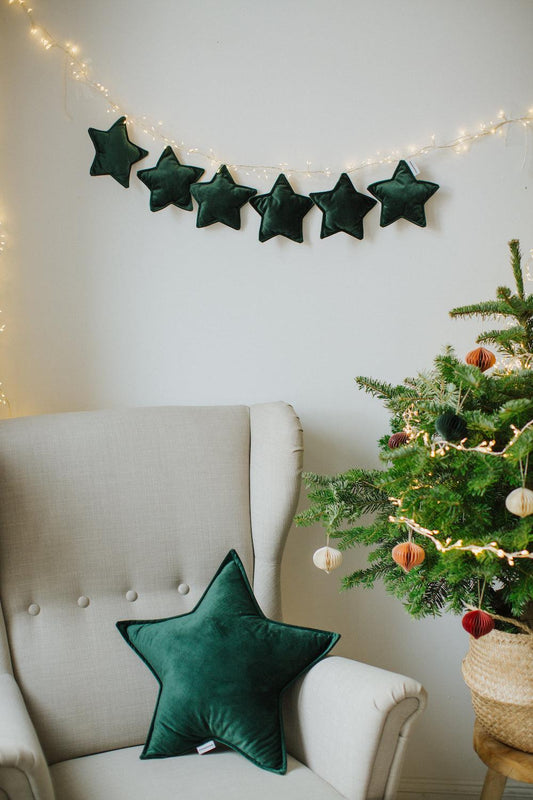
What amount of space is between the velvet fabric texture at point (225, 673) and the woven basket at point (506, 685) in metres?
0.28

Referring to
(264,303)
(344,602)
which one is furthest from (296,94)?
(344,602)

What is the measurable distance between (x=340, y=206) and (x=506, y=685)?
46.1 inches

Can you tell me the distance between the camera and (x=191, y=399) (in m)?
1.79

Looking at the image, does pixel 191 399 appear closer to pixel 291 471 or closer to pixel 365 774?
pixel 291 471

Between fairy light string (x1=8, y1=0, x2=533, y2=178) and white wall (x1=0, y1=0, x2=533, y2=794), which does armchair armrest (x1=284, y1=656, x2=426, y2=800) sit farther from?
fairy light string (x1=8, y1=0, x2=533, y2=178)

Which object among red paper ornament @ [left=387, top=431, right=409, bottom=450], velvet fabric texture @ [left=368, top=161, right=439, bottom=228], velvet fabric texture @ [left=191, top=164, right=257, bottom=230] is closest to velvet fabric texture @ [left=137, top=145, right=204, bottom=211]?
velvet fabric texture @ [left=191, top=164, right=257, bottom=230]

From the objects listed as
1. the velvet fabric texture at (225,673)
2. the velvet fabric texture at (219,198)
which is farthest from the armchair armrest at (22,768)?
the velvet fabric texture at (219,198)

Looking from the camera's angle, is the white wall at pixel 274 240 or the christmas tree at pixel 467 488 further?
the white wall at pixel 274 240

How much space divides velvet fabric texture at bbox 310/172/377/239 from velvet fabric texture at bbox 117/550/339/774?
0.97 m

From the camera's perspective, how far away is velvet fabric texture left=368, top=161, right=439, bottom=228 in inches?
68.0

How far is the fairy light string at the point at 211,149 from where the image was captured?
1713 millimetres

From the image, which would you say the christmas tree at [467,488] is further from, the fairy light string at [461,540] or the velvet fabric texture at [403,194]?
the velvet fabric texture at [403,194]

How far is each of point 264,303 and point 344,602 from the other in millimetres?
840

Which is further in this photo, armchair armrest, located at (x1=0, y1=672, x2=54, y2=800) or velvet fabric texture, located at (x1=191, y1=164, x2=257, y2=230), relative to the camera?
velvet fabric texture, located at (x1=191, y1=164, x2=257, y2=230)
